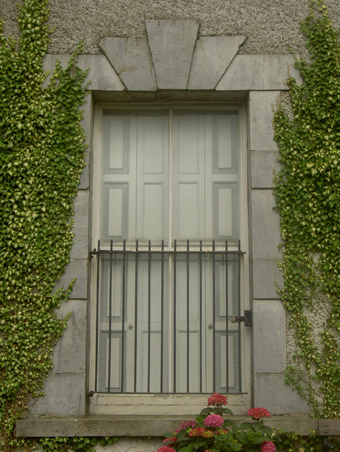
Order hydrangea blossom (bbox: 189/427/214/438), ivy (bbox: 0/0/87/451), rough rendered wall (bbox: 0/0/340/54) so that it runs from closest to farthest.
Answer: hydrangea blossom (bbox: 189/427/214/438)
ivy (bbox: 0/0/87/451)
rough rendered wall (bbox: 0/0/340/54)

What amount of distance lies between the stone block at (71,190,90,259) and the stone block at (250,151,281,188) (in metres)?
1.42

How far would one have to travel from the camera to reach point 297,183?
14.4 feet

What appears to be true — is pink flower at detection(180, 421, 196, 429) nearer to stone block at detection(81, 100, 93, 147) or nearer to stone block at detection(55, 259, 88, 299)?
stone block at detection(55, 259, 88, 299)

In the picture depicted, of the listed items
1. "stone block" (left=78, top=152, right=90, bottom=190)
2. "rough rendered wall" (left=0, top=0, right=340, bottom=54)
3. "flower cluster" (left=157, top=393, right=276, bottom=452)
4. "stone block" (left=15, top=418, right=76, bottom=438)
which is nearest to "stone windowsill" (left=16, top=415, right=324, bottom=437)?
"stone block" (left=15, top=418, right=76, bottom=438)

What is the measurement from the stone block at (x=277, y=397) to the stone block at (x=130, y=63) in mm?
2623

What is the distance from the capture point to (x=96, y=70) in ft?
14.8

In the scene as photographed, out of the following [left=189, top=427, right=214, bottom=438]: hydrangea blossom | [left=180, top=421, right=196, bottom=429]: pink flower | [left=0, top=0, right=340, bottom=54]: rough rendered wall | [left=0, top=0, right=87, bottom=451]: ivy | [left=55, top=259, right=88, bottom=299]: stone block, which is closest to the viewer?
[left=189, top=427, right=214, bottom=438]: hydrangea blossom

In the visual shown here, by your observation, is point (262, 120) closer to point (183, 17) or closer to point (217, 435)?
point (183, 17)

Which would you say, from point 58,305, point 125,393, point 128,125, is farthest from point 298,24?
point 125,393

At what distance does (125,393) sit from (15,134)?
235 cm

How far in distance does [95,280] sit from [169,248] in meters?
0.70

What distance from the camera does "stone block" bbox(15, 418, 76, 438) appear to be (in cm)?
410

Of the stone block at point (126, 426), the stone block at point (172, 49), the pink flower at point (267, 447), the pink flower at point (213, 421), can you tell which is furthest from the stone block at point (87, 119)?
the pink flower at point (267, 447)

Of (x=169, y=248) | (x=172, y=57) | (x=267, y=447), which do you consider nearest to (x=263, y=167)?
(x=169, y=248)
